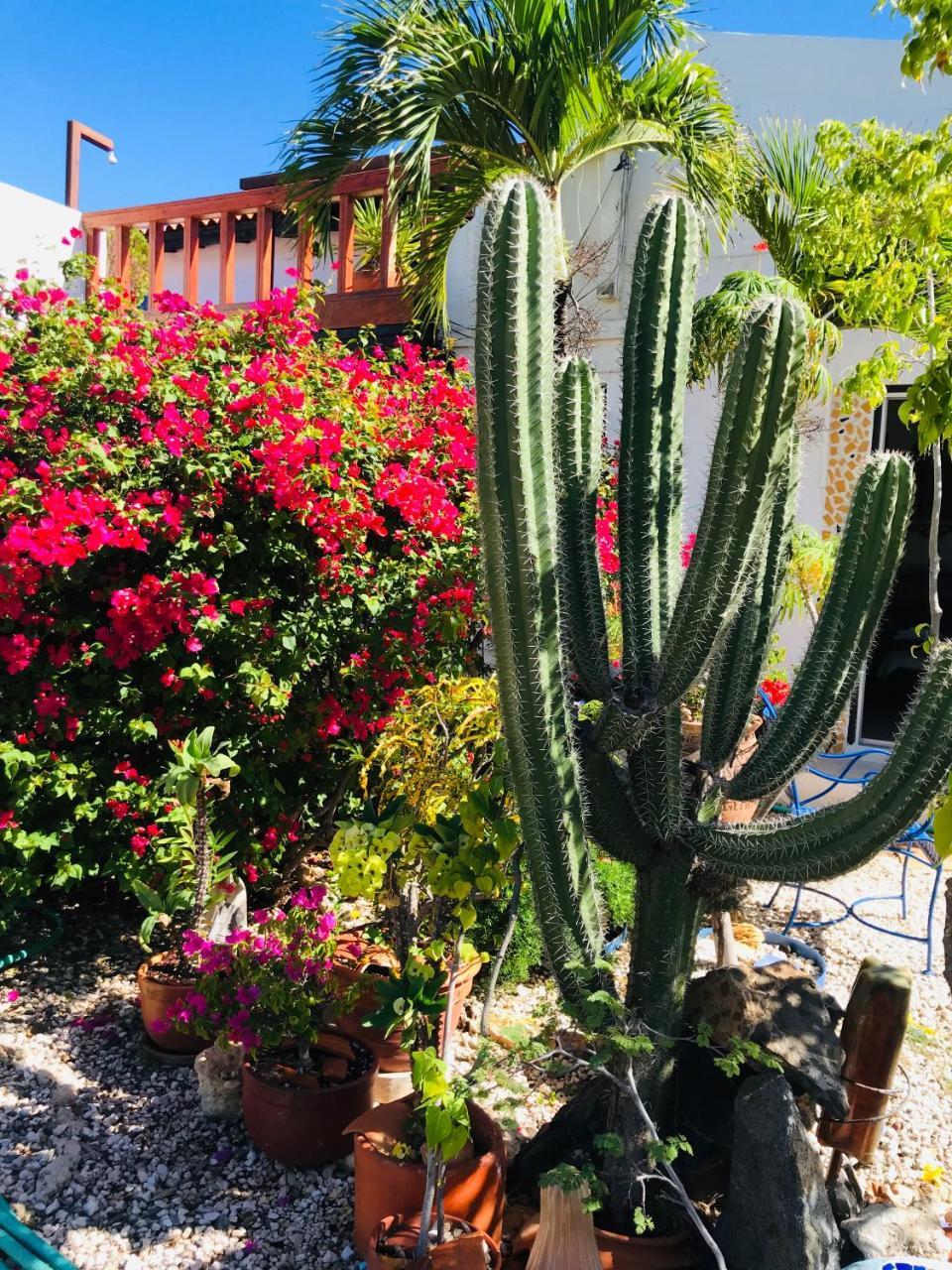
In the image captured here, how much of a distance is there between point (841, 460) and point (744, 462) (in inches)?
230

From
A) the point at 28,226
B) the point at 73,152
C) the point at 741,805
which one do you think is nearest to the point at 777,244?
the point at 741,805

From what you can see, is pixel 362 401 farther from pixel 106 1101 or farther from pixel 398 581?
pixel 106 1101

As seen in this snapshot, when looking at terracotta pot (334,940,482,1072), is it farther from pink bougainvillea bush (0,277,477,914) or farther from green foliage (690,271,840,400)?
green foliage (690,271,840,400)

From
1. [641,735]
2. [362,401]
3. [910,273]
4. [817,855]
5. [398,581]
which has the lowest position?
[817,855]

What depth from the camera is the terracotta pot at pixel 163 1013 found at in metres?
3.54

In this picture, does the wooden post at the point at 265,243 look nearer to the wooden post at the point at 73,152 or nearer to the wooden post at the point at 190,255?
the wooden post at the point at 190,255

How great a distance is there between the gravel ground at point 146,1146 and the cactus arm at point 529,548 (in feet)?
1.52

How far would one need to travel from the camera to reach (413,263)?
720 cm

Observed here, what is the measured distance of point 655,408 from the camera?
2752 millimetres

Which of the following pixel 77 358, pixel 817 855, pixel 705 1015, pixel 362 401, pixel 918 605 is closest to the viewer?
pixel 817 855

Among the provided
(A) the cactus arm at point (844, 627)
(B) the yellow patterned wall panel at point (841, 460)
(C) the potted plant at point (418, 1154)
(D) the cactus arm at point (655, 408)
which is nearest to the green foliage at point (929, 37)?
(D) the cactus arm at point (655, 408)

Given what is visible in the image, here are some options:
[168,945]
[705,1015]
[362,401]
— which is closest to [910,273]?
[362,401]

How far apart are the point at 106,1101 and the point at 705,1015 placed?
1999mm

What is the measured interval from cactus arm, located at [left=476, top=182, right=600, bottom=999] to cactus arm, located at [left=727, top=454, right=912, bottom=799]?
0.70 metres
